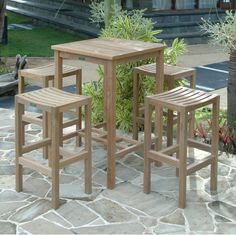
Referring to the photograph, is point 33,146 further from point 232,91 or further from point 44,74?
point 232,91

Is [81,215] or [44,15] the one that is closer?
[81,215]

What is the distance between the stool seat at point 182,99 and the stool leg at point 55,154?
28.3 inches

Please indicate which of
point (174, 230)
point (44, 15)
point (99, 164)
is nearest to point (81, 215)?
point (174, 230)

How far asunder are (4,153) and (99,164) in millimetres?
925

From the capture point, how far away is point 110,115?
4188 mm

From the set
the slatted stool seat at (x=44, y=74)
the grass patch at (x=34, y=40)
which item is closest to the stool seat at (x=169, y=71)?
the slatted stool seat at (x=44, y=74)

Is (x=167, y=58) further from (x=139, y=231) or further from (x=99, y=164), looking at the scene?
(x=139, y=231)

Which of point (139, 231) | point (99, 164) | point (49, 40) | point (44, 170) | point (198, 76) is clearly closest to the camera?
point (139, 231)

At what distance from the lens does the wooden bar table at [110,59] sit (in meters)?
4.15

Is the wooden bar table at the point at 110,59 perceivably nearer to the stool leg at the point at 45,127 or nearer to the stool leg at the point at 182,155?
the stool leg at the point at 45,127

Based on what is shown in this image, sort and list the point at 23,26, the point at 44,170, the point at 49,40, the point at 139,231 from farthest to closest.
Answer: the point at 23,26, the point at 49,40, the point at 44,170, the point at 139,231

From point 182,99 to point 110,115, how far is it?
57cm

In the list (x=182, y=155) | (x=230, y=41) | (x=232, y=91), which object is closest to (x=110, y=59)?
(x=182, y=155)

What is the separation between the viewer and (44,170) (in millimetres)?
3922
